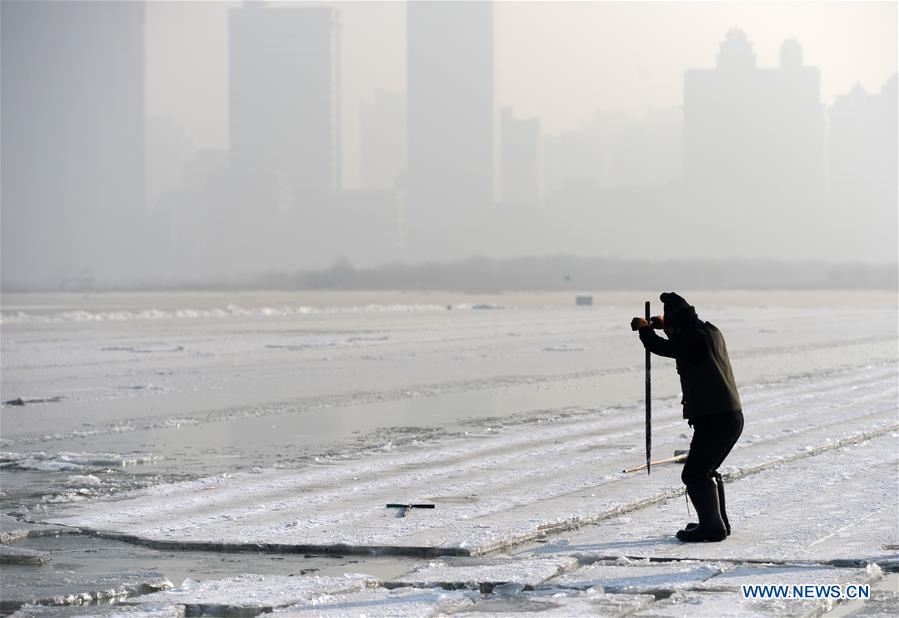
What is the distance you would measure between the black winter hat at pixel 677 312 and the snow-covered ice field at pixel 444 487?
1488 millimetres

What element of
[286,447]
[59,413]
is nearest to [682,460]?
[286,447]

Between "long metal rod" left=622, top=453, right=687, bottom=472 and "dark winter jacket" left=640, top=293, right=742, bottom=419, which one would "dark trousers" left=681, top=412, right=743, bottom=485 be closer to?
"dark winter jacket" left=640, top=293, right=742, bottom=419

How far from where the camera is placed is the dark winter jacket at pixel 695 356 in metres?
9.30

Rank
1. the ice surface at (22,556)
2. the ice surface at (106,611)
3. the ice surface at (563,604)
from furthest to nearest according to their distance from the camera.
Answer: the ice surface at (22,556) < the ice surface at (106,611) < the ice surface at (563,604)

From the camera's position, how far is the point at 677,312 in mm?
9438

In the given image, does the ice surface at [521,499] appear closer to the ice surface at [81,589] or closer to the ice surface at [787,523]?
the ice surface at [787,523]

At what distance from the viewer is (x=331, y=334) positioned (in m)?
47.3

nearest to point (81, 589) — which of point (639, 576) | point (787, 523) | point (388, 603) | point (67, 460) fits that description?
point (388, 603)

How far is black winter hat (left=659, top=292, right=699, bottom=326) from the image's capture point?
9.38 meters

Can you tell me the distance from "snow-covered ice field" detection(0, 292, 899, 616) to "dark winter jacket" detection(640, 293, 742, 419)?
94 cm

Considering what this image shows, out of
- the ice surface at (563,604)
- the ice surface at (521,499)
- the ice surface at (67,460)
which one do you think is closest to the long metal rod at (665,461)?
the ice surface at (521,499)

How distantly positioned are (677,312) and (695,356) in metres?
0.33

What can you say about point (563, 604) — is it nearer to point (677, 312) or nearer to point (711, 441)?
point (711, 441)

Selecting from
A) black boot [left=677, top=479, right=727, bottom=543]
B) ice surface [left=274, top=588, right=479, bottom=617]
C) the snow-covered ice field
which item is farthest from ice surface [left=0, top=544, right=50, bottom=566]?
black boot [left=677, top=479, right=727, bottom=543]
